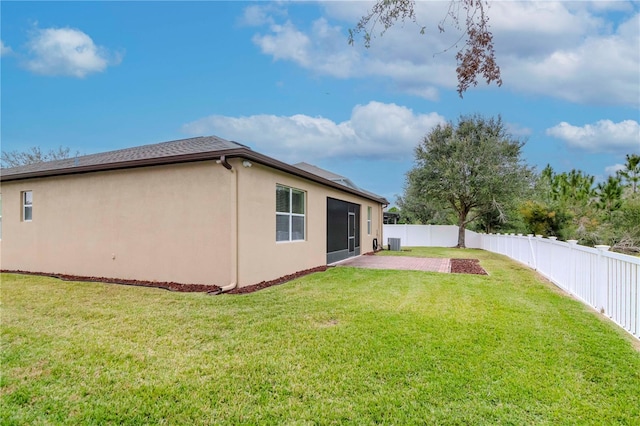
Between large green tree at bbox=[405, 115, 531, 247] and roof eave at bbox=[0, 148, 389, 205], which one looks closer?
roof eave at bbox=[0, 148, 389, 205]

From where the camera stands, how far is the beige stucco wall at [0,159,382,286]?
751cm

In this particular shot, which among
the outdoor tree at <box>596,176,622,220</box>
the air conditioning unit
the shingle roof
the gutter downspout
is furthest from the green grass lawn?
the outdoor tree at <box>596,176,622,220</box>

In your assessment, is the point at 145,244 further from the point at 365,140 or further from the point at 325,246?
the point at 365,140

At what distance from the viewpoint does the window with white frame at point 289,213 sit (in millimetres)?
9117

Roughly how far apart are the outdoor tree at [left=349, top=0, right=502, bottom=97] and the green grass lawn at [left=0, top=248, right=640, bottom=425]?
3206 mm

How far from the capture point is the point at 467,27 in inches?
165

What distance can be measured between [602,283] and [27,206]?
14.5 m

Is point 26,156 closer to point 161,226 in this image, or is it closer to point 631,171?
point 161,226

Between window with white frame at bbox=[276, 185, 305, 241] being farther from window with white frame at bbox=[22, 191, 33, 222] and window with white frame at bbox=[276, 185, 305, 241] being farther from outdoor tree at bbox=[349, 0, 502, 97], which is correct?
window with white frame at bbox=[22, 191, 33, 222]

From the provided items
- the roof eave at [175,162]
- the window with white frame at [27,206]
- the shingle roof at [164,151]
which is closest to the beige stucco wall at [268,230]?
the roof eave at [175,162]

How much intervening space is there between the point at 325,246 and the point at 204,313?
6.84m

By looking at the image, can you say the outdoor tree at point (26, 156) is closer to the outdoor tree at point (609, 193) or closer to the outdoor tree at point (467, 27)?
the outdoor tree at point (467, 27)

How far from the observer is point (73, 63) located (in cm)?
1363

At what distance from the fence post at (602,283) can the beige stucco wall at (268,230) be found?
6.41 m
